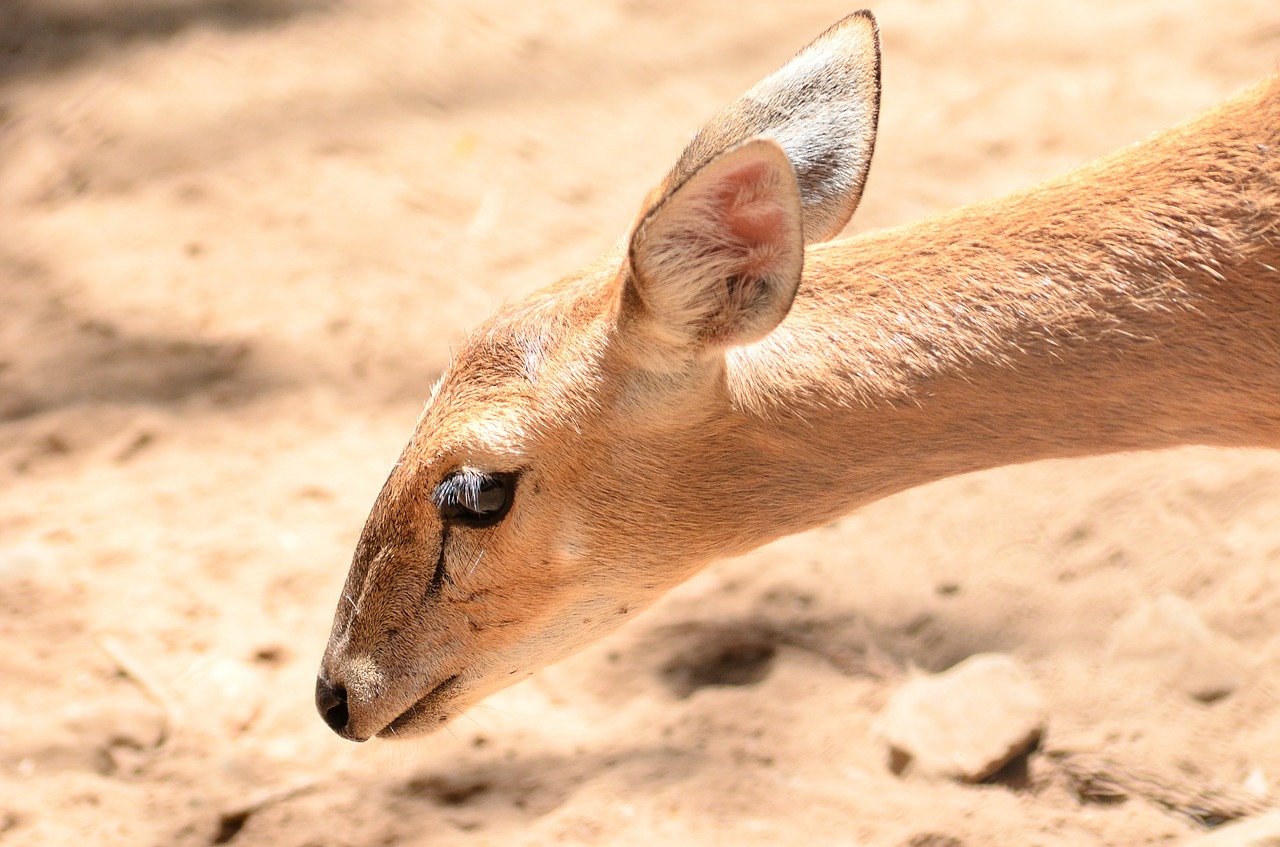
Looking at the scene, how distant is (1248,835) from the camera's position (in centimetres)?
226

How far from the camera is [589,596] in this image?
7.36 ft

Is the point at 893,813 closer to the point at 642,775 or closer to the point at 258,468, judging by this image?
the point at 642,775

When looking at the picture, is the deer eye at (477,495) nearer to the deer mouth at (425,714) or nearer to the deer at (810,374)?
the deer at (810,374)

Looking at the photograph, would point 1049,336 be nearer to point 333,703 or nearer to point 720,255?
point 720,255

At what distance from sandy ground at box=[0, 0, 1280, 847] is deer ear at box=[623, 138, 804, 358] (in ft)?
3.66

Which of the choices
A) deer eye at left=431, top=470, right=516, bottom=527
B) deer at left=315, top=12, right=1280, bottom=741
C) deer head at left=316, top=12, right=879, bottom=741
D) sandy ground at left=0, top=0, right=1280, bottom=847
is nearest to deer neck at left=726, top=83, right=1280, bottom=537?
deer at left=315, top=12, right=1280, bottom=741

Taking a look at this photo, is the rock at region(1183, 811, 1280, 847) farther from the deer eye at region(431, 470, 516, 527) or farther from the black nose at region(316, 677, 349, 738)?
the black nose at region(316, 677, 349, 738)

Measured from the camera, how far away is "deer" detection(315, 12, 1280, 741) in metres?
2.01

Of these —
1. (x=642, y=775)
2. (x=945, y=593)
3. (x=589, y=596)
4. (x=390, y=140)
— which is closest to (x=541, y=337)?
(x=589, y=596)

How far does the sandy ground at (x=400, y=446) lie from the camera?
2668 millimetres

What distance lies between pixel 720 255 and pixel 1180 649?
1462 mm

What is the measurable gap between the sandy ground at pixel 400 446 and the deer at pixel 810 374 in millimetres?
656

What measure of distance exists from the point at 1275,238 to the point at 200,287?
2948mm

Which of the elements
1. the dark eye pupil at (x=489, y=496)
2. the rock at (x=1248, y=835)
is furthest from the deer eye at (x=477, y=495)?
the rock at (x=1248, y=835)
